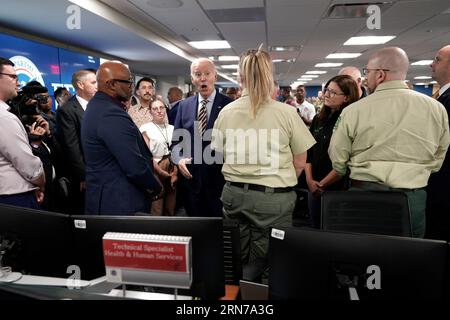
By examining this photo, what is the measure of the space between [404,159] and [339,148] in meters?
0.34

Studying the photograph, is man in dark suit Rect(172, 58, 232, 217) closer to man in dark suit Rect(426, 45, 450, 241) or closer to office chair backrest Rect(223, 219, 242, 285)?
office chair backrest Rect(223, 219, 242, 285)

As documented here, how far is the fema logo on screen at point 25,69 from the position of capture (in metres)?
4.73

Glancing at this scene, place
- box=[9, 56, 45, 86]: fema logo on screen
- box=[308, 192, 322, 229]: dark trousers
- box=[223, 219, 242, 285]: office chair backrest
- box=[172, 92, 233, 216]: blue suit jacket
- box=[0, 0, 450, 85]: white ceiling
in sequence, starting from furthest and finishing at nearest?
box=[9, 56, 45, 86]: fema logo on screen
box=[0, 0, 450, 85]: white ceiling
box=[308, 192, 322, 229]: dark trousers
box=[172, 92, 233, 216]: blue suit jacket
box=[223, 219, 242, 285]: office chair backrest

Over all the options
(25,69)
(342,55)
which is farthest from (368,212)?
(342,55)

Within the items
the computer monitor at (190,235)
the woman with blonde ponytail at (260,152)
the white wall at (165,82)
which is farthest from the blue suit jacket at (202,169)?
the white wall at (165,82)

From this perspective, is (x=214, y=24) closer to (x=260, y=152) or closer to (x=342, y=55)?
(x=260, y=152)

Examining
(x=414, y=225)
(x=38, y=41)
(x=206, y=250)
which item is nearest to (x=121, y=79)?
(x=206, y=250)

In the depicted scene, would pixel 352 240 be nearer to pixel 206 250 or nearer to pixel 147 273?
pixel 206 250

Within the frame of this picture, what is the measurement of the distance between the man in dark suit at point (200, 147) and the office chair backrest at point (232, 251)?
1201 mm

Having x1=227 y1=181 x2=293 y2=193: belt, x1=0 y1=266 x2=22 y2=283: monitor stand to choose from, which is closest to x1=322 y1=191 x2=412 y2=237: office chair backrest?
x1=227 y1=181 x2=293 y2=193: belt

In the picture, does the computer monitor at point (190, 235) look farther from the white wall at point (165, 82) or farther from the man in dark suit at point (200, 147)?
the white wall at point (165, 82)

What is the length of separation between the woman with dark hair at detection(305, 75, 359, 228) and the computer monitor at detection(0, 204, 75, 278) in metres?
1.74

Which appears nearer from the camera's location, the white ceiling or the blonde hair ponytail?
the blonde hair ponytail

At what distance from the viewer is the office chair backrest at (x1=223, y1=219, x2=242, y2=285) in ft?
3.56
